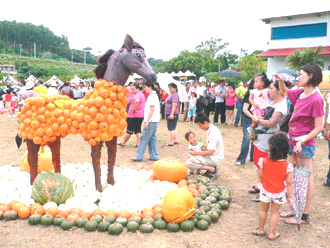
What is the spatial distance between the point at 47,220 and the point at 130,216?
1.14 meters

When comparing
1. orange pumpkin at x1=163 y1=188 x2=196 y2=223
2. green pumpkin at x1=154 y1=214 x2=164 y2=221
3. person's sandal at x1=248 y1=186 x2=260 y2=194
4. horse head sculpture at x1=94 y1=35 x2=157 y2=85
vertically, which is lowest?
green pumpkin at x1=154 y1=214 x2=164 y2=221

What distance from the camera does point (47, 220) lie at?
13.5 ft

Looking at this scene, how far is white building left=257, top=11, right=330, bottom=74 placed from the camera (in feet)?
87.2

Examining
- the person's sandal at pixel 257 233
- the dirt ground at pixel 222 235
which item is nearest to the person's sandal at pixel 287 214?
the dirt ground at pixel 222 235

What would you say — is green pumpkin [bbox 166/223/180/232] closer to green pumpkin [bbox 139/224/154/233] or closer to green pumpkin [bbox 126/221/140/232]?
green pumpkin [bbox 139/224/154/233]

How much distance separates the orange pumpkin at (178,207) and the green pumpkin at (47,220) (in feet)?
5.18

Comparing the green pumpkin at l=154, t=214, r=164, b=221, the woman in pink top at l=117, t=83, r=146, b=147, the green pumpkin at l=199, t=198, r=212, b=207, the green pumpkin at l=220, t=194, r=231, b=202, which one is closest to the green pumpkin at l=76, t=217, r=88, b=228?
the green pumpkin at l=154, t=214, r=164, b=221

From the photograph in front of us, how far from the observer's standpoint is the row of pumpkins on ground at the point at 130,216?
159 inches

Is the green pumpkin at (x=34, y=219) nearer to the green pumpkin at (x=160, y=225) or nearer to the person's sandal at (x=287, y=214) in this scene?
the green pumpkin at (x=160, y=225)

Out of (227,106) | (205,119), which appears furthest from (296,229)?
(227,106)

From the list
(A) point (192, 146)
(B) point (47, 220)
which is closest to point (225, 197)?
(A) point (192, 146)

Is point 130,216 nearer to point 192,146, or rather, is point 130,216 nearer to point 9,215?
point 9,215

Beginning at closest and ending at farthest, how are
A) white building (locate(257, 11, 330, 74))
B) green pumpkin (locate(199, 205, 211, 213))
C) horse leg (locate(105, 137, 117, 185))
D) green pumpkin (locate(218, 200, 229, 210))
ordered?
green pumpkin (locate(199, 205, 211, 213)), green pumpkin (locate(218, 200, 229, 210)), horse leg (locate(105, 137, 117, 185)), white building (locate(257, 11, 330, 74))

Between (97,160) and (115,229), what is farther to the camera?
(97,160)
